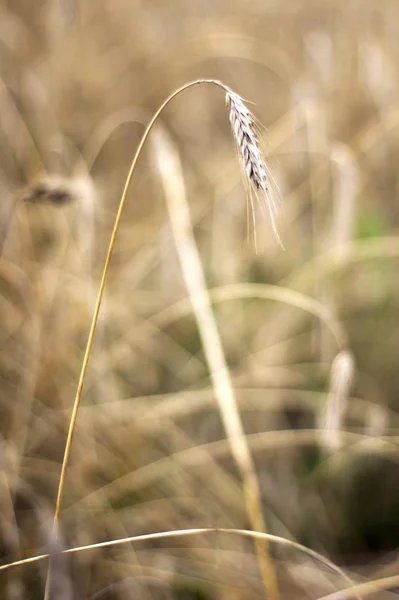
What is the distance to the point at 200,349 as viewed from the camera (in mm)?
1023

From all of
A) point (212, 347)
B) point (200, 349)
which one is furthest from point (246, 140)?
point (200, 349)

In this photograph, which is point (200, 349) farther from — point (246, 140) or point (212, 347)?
point (246, 140)

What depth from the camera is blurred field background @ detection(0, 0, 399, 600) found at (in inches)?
29.2

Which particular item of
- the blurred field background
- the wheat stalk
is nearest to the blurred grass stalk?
the blurred field background

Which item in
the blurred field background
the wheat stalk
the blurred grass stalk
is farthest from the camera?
the blurred field background

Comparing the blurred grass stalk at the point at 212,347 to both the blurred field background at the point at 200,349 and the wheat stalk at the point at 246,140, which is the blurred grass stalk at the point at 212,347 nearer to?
the blurred field background at the point at 200,349

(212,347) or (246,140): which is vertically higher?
(246,140)

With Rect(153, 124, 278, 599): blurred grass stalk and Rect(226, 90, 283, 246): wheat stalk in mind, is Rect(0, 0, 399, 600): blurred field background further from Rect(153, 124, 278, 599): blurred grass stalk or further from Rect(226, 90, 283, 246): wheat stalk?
Rect(226, 90, 283, 246): wheat stalk

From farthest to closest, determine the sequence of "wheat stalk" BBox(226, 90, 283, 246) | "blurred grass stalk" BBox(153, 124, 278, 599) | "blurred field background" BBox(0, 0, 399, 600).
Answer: "blurred field background" BBox(0, 0, 399, 600) → "blurred grass stalk" BBox(153, 124, 278, 599) → "wheat stalk" BBox(226, 90, 283, 246)

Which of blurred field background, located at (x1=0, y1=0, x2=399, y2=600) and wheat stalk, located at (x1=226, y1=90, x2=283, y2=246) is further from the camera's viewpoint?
blurred field background, located at (x1=0, y1=0, x2=399, y2=600)

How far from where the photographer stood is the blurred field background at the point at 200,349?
742 millimetres

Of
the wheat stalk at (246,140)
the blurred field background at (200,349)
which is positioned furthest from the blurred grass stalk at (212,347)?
the wheat stalk at (246,140)

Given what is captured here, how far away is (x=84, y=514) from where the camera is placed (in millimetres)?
759

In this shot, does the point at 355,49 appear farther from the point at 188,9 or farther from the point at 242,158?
the point at 242,158
